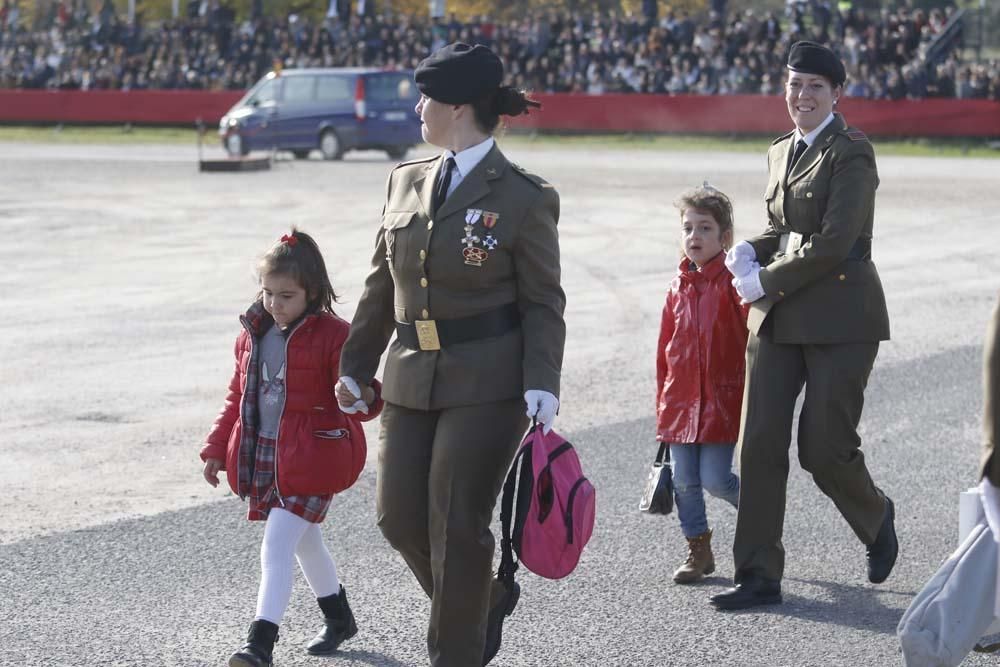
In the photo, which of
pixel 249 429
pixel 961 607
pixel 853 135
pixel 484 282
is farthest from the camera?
pixel 853 135

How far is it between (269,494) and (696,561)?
1728 mm

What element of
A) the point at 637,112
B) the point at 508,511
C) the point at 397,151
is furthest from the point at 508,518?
the point at 637,112

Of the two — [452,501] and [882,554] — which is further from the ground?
[452,501]

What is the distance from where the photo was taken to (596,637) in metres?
5.06

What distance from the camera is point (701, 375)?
5766 millimetres

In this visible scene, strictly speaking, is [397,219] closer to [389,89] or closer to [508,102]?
[508,102]

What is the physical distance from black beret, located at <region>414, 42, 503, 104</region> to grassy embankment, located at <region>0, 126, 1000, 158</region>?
87.6ft

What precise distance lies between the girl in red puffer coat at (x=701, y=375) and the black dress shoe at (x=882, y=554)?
54 cm

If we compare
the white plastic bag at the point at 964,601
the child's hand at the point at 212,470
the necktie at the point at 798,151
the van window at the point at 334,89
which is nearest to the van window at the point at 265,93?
the van window at the point at 334,89

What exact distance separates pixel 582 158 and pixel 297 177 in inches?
255

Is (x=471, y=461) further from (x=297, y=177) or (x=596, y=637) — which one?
(x=297, y=177)

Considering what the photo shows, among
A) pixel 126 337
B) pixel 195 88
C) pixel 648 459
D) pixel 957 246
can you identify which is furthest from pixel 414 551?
pixel 195 88

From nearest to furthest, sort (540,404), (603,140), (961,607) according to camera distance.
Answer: (961,607) → (540,404) → (603,140)

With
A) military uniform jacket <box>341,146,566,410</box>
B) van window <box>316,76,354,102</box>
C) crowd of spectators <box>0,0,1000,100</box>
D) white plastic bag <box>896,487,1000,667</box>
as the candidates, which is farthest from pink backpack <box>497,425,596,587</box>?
crowd of spectators <box>0,0,1000,100</box>
